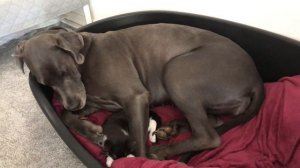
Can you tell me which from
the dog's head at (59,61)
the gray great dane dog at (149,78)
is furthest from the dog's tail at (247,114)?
the dog's head at (59,61)

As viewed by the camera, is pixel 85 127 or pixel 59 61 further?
pixel 85 127

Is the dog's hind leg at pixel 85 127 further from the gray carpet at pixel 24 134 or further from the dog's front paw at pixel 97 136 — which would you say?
the gray carpet at pixel 24 134

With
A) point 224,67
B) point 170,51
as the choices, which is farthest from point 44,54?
point 224,67

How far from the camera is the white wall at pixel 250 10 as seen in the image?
80.4 inches

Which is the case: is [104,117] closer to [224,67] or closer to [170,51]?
[170,51]

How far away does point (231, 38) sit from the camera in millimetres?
2295

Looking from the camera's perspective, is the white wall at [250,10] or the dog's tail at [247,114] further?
the white wall at [250,10]

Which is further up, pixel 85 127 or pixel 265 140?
pixel 265 140

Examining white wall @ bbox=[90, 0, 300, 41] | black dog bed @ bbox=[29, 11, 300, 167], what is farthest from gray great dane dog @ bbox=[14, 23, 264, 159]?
white wall @ bbox=[90, 0, 300, 41]

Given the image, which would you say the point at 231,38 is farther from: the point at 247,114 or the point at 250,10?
the point at 247,114

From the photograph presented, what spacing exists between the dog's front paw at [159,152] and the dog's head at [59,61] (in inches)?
17.3

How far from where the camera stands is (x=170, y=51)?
2.09 meters

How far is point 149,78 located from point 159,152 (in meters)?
0.44

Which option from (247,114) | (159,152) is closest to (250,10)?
(247,114)
